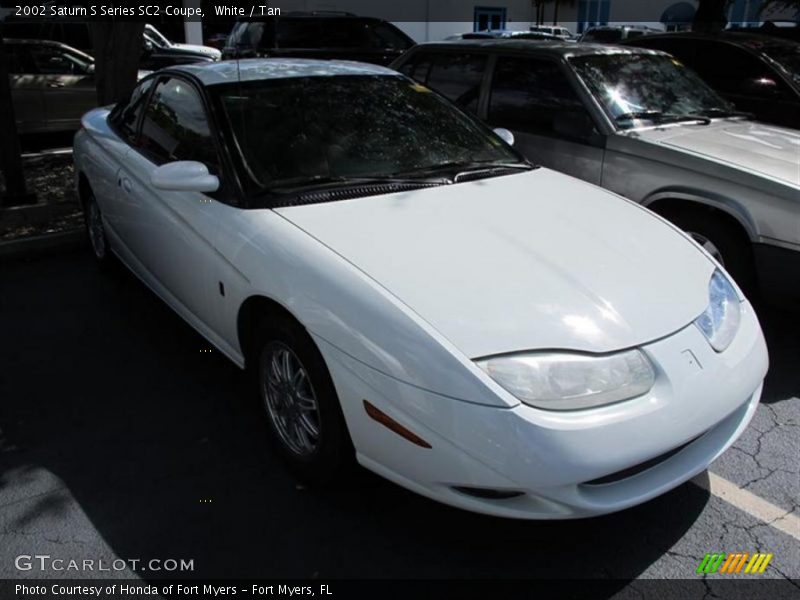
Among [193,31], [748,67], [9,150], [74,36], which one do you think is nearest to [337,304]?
[9,150]

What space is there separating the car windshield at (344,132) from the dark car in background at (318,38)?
374 inches

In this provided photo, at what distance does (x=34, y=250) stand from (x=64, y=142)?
547 cm

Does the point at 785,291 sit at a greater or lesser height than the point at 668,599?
greater

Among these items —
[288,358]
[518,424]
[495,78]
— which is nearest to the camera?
[518,424]

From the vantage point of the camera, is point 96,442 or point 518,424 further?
point 96,442

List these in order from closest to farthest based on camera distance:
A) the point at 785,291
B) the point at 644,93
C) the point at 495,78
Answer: the point at 785,291, the point at 644,93, the point at 495,78

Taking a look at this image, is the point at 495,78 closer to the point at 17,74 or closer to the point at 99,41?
the point at 99,41

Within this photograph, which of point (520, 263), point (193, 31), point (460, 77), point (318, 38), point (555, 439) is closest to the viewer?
point (555, 439)

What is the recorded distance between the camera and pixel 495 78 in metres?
5.36

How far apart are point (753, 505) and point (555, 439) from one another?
119 centimetres

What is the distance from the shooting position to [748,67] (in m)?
6.82

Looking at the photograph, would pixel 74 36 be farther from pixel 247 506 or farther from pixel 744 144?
pixel 247 506

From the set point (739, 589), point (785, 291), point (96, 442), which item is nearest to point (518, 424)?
point (739, 589)

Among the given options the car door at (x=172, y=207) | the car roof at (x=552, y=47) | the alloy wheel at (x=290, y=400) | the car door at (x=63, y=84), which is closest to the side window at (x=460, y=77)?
the car roof at (x=552, y=47)
